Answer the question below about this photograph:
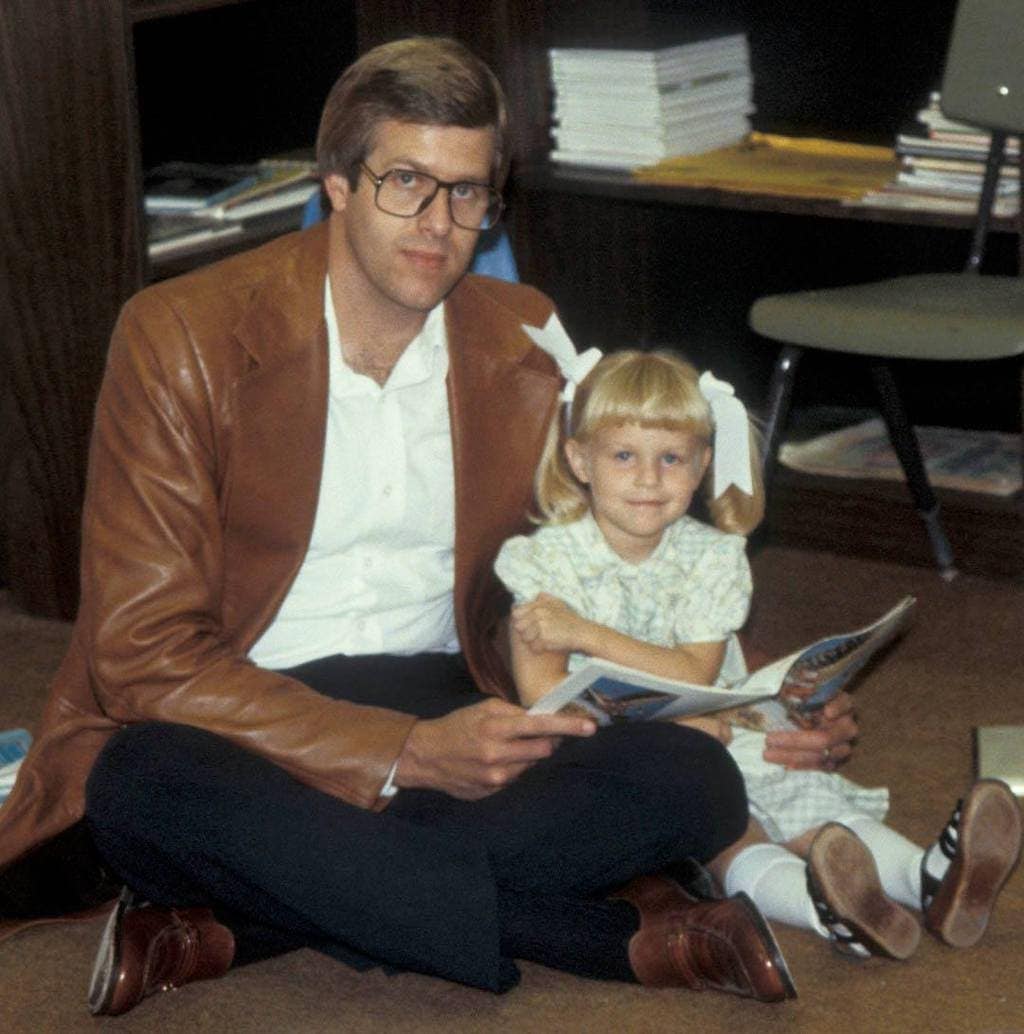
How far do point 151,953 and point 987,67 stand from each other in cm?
196

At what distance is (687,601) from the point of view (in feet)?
7.61

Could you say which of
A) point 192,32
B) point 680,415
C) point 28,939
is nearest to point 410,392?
point 680,415

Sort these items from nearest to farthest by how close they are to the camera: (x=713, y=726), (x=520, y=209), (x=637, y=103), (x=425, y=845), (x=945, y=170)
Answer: (x=425, y=845), (x=713, y=726), (x=945, y=170), (x=637, y=103), (x=520, y=209)

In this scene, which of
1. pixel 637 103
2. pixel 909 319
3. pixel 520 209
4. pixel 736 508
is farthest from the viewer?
pixel 520 209

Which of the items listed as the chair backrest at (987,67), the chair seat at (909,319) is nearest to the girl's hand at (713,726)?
the chair seat at (909,319)

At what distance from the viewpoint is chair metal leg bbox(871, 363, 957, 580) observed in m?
3.27

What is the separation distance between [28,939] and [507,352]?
0.85 meters

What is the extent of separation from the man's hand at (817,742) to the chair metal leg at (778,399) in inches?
36.3

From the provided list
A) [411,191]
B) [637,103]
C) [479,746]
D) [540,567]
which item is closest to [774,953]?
[479,746]

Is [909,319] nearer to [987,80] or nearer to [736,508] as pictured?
[987,80]

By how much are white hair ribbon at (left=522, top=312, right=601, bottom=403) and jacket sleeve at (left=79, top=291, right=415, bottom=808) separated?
0.39m

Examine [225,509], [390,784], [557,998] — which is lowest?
[557,998]

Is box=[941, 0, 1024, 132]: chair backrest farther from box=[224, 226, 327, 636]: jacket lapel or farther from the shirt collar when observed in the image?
box=[224, 226, 327, 636]: jacket lapel

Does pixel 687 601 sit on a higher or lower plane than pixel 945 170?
lower
